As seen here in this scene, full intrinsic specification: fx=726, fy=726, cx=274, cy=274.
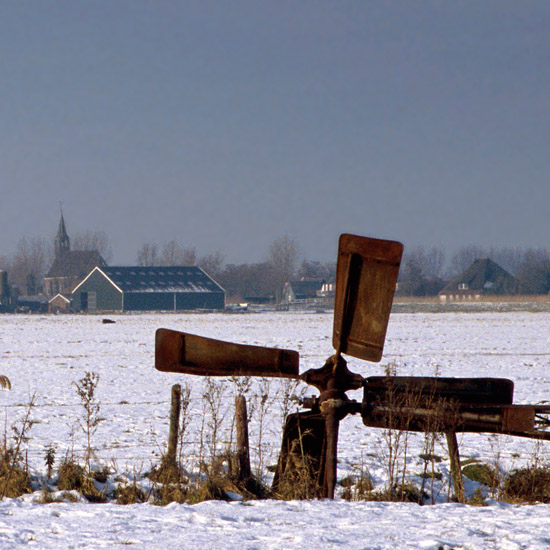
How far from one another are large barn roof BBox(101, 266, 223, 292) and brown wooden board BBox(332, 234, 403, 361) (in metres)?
83.5

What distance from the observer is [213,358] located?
18.0 ft

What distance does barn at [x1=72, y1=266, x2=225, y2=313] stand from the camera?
8756 cm

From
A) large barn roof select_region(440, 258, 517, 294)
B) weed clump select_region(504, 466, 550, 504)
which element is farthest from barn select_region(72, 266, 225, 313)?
weed clump select_region(504, 466, 550, 504)

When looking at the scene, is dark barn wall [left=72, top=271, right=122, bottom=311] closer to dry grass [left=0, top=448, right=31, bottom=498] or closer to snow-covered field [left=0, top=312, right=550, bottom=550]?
snow-covered field [left=0, top=312, right=550, bottom=550]

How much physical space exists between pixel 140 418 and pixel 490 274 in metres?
109

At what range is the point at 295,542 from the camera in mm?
4164

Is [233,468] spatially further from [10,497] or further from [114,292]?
[114,292]

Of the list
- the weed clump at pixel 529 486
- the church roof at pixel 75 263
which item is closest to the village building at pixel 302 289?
the church roof at pixel 75 263

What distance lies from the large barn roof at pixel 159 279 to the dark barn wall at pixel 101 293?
1.07 meters

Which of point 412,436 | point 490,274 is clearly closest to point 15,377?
point 412,436

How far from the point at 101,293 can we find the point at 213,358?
8763cm

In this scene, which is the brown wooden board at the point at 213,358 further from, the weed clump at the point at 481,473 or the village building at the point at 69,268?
the village building at the point at 69,268

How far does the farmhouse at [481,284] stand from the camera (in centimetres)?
11106

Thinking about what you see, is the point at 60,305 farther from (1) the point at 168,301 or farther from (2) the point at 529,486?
(2) the point at 529,486
